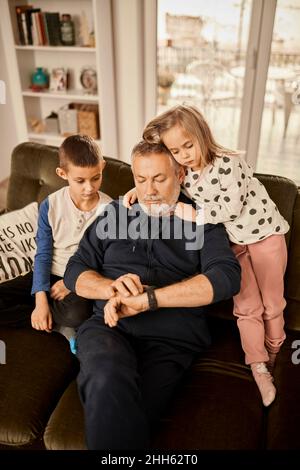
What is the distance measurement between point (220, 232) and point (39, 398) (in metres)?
0.84

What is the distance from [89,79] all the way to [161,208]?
8.49 ft

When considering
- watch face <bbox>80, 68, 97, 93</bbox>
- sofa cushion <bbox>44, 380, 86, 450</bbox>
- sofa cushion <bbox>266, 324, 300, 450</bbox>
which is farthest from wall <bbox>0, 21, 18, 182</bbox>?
sofa cushion <bbox>266, 324, 300, 450</bbox>

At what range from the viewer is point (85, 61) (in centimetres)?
369

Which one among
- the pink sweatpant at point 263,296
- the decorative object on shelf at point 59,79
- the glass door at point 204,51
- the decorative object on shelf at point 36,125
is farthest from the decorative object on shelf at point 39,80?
the pink sweatpant at point 263,296

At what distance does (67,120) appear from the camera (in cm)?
376

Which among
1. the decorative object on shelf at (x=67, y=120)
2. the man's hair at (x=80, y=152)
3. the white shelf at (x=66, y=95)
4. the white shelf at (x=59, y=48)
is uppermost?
the white shelf at (x=59, y=48)

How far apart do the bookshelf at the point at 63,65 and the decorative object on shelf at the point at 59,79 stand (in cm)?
6

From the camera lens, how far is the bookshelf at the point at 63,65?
3281mm

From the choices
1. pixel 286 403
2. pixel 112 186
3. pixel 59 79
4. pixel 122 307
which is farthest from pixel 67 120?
pixel 286 403

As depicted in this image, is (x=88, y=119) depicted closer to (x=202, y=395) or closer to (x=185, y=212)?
(x=185, y=212)

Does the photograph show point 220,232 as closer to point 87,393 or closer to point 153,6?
point 87,393

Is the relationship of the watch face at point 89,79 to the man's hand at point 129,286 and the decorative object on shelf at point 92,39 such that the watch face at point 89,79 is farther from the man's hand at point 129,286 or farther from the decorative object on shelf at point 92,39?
the man's hand at point 129,286

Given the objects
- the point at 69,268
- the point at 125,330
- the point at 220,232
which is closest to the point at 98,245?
the point at 69,268

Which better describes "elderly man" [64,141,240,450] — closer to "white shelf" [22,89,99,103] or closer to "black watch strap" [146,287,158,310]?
"black watch strap" [146,287,158,310]
